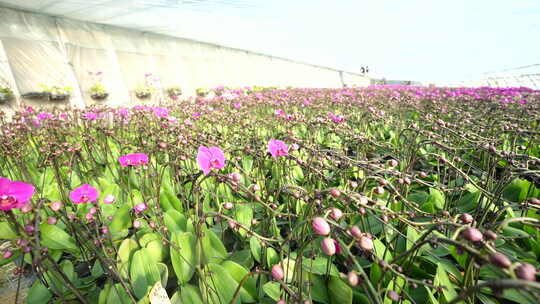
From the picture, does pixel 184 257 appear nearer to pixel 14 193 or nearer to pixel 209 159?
pixel 209 159

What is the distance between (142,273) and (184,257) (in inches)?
4.7

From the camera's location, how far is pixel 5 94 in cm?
466

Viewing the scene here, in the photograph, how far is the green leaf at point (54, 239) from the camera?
87cm

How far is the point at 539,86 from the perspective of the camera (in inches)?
434

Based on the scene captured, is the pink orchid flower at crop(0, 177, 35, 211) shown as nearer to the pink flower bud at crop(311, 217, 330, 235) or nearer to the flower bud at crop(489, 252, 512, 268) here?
the pink flower bud at crop(311, 217, 330, 235)

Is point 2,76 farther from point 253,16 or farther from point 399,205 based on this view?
point 399,205

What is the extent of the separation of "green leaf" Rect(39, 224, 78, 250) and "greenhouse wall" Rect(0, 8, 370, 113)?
16.0 ft

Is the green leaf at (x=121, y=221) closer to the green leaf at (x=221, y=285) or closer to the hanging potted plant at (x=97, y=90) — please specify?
the green leaf at (x=221, y=285)

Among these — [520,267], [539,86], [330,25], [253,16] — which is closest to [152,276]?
[520,267]

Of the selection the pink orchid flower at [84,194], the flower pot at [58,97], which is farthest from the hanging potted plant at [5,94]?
the pink orchid flower at [84,194]

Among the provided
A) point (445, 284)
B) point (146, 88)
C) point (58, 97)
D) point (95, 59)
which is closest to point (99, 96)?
point (58, 97)

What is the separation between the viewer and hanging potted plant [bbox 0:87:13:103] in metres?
Answer: 4.59

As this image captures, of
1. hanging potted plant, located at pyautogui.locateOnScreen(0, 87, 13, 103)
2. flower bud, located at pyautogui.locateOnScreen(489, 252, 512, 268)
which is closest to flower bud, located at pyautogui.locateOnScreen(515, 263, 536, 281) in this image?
flower bud, located at pyautogui.locateOnScreen(489, 252, 512, 268)

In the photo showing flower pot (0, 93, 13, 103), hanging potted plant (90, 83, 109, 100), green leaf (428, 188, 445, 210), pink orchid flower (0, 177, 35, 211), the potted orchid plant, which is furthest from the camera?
the potted orchid plant
